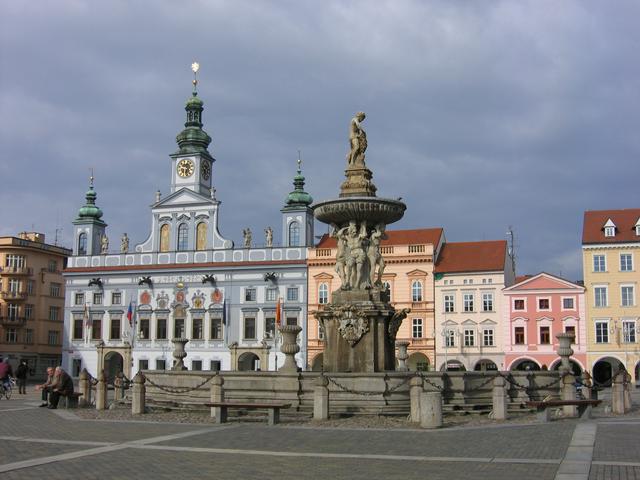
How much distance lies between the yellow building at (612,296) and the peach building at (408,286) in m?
10.3

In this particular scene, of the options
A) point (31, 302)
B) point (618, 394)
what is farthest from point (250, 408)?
point (31, 302)

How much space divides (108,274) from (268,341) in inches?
567

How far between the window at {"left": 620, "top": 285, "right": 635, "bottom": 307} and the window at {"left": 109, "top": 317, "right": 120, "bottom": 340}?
1426 inches

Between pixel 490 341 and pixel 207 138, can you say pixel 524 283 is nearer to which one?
pixel 490 341

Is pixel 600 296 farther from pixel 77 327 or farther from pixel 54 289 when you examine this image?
pixel 54 289

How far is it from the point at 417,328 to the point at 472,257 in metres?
6.24

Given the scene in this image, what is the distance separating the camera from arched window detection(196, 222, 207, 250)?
6166cm

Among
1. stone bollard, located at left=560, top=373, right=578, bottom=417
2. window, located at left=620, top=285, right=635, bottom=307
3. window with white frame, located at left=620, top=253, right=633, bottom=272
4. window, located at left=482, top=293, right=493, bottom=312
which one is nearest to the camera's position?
stone bollard, located at left=560, top=373, right=578, bottom=417

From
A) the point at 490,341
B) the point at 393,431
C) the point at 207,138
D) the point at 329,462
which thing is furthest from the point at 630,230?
the point at 329,462

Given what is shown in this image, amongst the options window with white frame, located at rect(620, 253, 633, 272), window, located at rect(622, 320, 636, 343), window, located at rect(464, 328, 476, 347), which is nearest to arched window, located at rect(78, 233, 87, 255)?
window, located at rect(464, 328, 476, 347)

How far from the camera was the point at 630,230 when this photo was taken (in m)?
53.3

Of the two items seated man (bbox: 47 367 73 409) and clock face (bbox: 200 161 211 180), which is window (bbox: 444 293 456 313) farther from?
seated man (bbox: 47 367 73 409)

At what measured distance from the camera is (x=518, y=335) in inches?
2127

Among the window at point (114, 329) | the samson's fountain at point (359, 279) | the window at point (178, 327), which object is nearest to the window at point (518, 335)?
the window at point (178, 327)
